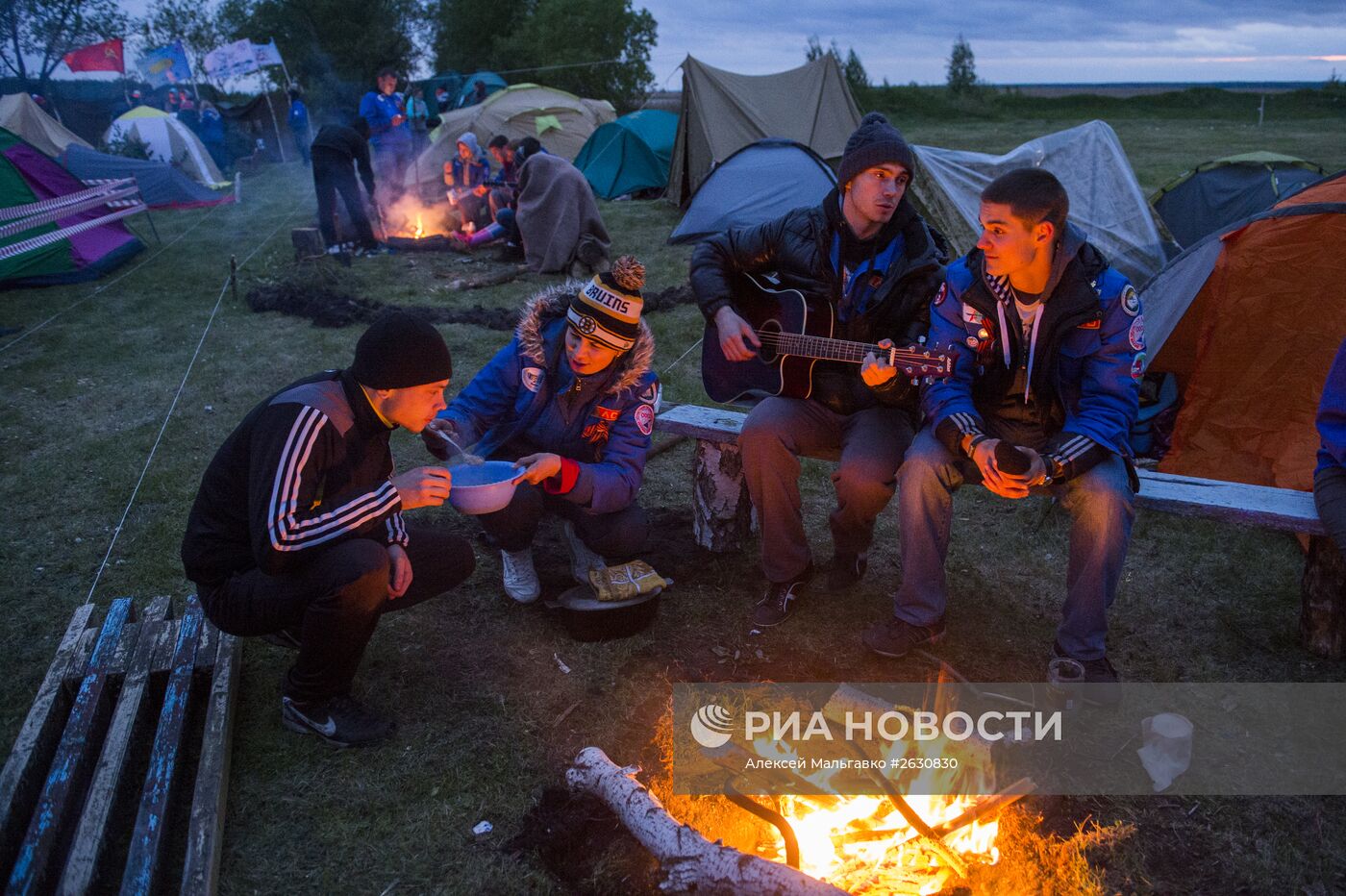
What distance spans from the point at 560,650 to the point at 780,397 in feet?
4.48

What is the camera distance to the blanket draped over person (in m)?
9.45

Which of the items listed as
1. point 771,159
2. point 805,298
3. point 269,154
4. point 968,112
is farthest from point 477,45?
point 805,298

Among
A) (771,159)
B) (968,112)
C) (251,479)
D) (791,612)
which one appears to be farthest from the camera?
(968,112)

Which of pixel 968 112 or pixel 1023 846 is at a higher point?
pixel 968 112

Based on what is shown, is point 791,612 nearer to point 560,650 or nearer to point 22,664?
point 560,650

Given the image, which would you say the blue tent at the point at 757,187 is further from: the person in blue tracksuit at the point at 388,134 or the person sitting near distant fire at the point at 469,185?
the person in blue tracksuit at the point at 388,134

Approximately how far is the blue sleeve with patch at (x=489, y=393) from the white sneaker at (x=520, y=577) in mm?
508

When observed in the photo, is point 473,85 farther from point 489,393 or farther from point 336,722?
point 336,722

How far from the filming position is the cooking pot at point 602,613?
124 inches

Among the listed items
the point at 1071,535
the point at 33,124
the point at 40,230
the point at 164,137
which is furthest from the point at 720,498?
the point at 164,137

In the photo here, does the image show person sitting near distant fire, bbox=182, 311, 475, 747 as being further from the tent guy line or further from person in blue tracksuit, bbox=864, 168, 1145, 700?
person in blue tracksuit, bbox=864, 168, 1145, 700

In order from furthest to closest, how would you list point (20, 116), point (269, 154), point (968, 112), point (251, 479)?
1. point (968, 112)
2. point (269, 154)
3. point (20, 116)
4. point (251, 479)

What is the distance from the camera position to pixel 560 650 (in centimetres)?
319

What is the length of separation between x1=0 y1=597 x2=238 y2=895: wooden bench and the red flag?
74.9ft
